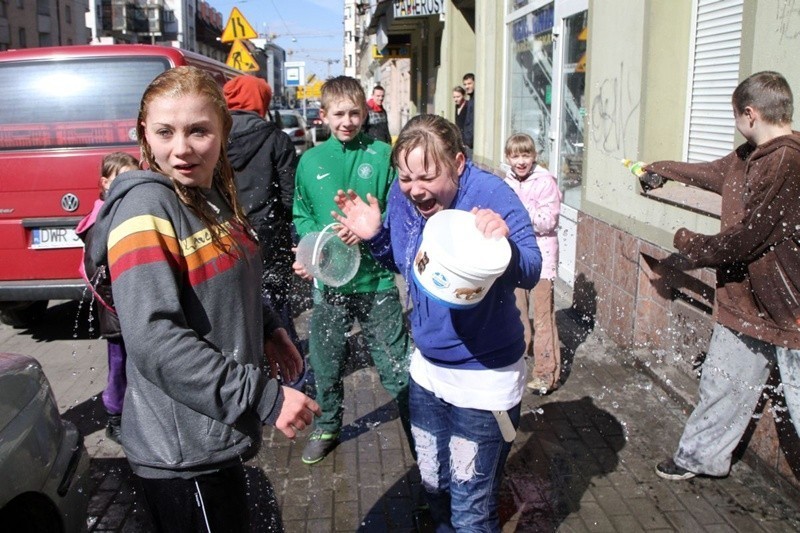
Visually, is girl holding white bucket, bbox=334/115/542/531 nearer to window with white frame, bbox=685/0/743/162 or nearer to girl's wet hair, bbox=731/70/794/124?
girl's wet hair, bbox=731/70/794/124

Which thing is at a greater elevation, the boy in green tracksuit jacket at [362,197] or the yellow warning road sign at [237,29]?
the yellow warning road sign at [237,29]

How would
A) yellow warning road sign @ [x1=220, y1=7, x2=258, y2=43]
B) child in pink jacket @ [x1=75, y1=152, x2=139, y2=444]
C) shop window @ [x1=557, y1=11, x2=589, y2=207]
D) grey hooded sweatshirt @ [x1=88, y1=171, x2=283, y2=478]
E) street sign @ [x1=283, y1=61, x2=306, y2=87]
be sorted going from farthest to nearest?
street sign @ [x1=283, y1=61, x2=306, y2=87] < yellow warning road sign @ [x1=220, y1=7, x2=258, y2=43] < shop window @ [x1=557, y1=11, x2=589, y2=207] < child in pink jacket @ [x1=75, y1=152, x2=139, y2=444] < grey hooded sweatshirt @ [x1=88, y1=171, x2=283, y2=478]

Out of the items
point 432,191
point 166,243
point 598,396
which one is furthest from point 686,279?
point 166,243

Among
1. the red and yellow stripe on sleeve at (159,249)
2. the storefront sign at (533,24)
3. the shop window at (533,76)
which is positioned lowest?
the red and yellow stripe on sleeve at (159,249)

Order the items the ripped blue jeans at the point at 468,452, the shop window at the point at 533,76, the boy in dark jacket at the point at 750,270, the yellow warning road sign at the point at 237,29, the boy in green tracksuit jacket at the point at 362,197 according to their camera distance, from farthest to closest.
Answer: the yellow warning road sign at the point at 237,29 → the shop window at the point at 533,76 → the boy in green tracksuit jacket at the point at 362,197 → the boy in dark jacket at the point at 750,270 → the ripped blue jeans at the point at 468,452

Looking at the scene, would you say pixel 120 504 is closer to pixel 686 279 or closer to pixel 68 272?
pixel 68 272

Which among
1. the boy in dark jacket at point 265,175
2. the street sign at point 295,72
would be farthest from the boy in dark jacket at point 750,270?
the street sign at point 295,72

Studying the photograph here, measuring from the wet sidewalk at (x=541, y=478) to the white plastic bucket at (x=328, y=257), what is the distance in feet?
3.45

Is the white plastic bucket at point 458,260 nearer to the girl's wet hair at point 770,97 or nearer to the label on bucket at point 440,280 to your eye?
the label on bucket at point 440,280

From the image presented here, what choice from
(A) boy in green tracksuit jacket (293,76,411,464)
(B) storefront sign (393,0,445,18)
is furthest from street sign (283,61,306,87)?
(A) boy in green tracksuit jacket (293,76,411,464)

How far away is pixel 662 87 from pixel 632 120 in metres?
0.33

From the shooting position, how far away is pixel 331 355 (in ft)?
13.9

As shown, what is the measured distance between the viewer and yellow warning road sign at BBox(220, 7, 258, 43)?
1470cm

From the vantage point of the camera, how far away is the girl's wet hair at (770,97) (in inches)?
130
